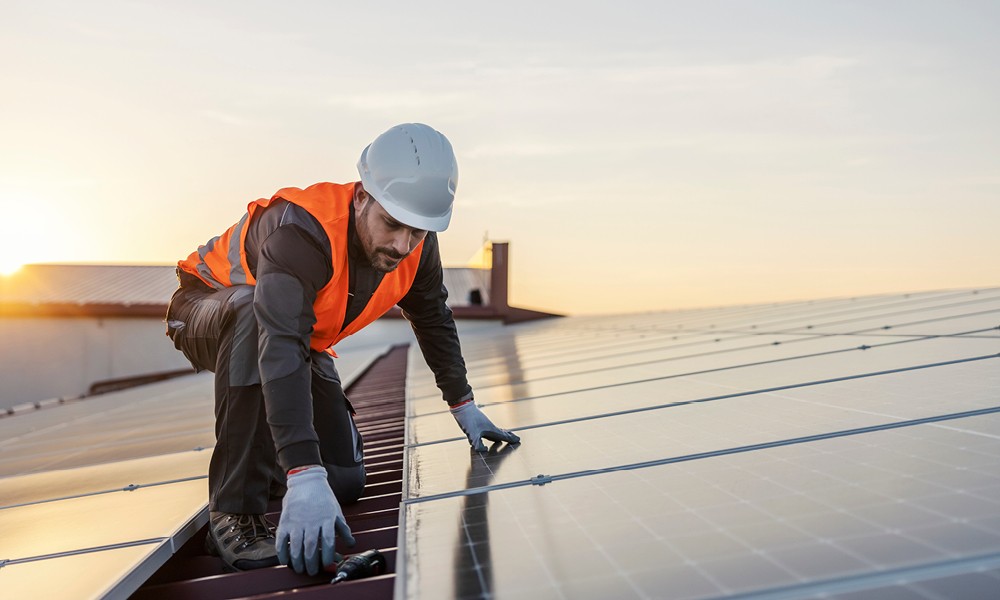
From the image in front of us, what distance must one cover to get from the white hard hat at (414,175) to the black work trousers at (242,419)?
2.20 feet

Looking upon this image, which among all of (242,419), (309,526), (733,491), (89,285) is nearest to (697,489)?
(733,491)

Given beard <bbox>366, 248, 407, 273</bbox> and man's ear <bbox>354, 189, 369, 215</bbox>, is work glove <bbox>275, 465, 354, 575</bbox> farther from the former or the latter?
man's ear <bbox>354, 189, 369, 215</bbox>

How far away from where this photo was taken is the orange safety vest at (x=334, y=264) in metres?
3.16

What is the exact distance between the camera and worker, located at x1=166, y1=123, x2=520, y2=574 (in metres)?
2.74

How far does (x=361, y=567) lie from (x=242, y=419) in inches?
40.8

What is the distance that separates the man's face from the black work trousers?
1.63 ft

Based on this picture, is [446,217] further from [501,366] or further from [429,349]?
[501,366]

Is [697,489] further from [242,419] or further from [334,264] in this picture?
[242,419]

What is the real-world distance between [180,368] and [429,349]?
1387 centimetres

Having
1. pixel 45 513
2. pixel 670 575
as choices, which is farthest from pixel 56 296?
pixel 670 575

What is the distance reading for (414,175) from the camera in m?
3.14

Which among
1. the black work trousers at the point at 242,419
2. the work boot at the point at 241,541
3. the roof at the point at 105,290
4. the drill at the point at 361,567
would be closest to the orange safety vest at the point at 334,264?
the black work trousers at the point at 242,419

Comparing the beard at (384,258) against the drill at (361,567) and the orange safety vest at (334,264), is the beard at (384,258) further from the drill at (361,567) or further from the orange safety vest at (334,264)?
the drill at (361,567)

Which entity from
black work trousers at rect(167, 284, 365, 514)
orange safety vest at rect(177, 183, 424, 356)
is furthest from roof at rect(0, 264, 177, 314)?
black work trousers at rect(167, 284, 365, 514)
